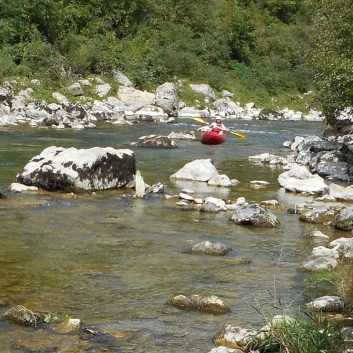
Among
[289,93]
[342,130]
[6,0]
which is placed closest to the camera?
[342,130]

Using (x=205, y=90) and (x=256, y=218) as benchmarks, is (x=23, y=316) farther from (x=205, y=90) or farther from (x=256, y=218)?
(x=205, y=90)

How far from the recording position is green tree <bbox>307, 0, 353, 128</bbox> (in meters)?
17.1

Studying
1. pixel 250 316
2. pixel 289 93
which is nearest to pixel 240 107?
pixel 289 93

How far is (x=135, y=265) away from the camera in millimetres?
8914

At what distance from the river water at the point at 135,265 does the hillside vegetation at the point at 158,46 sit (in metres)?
21.0

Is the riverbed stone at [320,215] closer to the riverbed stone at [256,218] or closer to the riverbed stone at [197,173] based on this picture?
→ the riverbed stone at [256,218]

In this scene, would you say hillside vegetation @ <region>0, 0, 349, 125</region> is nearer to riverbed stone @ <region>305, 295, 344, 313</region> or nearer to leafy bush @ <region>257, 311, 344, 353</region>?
riverbed stone @ <region>305, 295, 344, 313</region>

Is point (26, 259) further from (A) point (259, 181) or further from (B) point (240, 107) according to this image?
(B) point (240, 107)

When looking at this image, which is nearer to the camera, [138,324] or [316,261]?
[138,324]

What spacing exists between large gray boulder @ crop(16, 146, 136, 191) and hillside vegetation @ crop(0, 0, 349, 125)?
756 inches

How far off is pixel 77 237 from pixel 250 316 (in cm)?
404

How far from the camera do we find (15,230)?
10.5 m

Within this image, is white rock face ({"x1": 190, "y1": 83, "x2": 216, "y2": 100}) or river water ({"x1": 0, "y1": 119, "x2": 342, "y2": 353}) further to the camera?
white rock face ({"x1": 190, "y1": 83, "x2": 216, "y2": 100})

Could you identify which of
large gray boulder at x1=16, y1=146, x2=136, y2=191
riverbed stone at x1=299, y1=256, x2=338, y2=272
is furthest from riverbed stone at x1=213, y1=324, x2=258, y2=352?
large gray boulder at x1=16, y1=146, x2=136, y2=191
